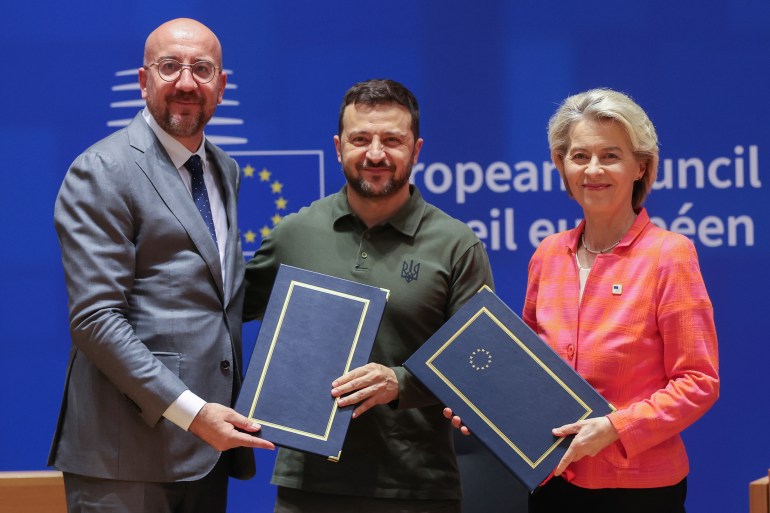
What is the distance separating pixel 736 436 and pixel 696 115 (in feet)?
3.88

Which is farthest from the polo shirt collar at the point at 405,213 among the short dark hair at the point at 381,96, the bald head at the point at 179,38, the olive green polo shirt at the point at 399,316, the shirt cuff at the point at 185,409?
the shirt cuff at the point at 185,409

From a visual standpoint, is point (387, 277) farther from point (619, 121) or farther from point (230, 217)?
point (619, 121)

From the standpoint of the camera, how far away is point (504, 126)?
11.6 feet

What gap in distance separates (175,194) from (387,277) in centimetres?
57

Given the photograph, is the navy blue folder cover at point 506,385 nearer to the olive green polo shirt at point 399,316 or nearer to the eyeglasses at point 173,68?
the olive green polo shirt at point 399,316

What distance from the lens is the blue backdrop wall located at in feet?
11.5

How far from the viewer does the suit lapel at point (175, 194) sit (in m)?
2.34

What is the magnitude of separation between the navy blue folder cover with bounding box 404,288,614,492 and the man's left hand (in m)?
0.08

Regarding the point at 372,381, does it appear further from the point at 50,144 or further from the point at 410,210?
the point at 50,144

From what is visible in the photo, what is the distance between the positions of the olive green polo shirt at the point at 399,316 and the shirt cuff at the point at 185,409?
36 cm

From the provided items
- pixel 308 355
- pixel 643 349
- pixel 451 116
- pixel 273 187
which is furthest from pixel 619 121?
pixel 273 187

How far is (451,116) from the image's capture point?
11.6 ft

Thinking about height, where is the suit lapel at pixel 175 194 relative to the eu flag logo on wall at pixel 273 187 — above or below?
below

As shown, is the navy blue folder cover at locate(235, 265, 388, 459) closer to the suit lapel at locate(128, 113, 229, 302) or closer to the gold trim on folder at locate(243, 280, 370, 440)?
the gold trim on folder at locate(243, 280, 370, 440)
